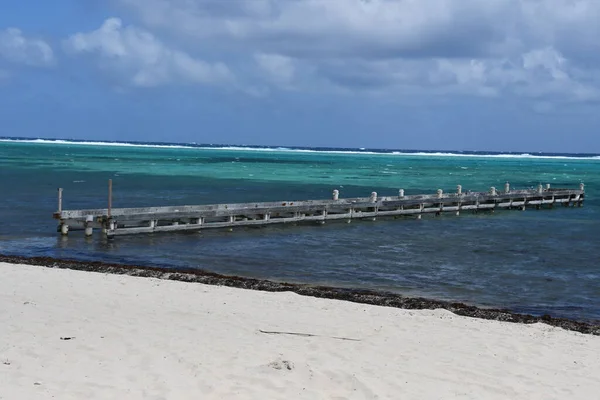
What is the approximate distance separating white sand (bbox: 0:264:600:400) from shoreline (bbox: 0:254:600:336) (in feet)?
3.26

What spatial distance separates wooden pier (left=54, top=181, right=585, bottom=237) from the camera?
2703cm

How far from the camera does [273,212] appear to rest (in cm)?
3325

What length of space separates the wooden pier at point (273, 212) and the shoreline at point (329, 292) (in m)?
6.97

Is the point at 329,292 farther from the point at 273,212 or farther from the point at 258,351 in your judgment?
the point at 273,212

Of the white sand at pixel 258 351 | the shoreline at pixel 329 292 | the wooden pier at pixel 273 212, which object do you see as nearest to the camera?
the white sand at pixel 258 351

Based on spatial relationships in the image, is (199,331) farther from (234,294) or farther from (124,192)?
(124,192)

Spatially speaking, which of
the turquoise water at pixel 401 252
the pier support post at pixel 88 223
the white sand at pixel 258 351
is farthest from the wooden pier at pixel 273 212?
the white sand at pixel 258 351

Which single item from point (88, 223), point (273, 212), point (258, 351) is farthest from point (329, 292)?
point (273, 212)

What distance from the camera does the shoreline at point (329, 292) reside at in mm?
14742

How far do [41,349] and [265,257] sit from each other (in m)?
14.5

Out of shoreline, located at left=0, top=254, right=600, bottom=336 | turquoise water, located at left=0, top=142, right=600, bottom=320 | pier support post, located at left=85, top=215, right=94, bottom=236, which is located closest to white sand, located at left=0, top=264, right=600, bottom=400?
shoreline, located at left=0, top=254, right=600, bottom=336

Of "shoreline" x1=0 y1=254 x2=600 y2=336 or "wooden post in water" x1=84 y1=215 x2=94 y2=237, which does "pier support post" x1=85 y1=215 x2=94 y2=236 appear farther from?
"shoreline" x1=0 y1=254 x2=600 y2=336

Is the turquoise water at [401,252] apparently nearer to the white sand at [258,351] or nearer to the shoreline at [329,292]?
the shoreline at [329,292]

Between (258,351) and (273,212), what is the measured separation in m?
23.4
